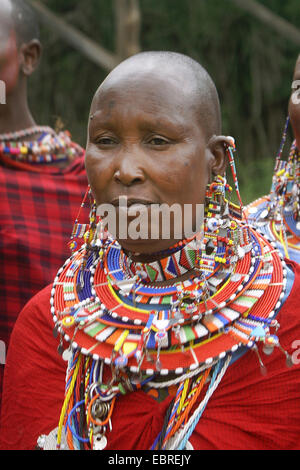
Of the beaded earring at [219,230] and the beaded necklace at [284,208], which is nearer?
the beaded earring at [219,230]

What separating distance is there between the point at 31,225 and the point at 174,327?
1.62 meters

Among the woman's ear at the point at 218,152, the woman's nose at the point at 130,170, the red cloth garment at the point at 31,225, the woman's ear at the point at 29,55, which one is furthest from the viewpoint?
the woman's ear at the point at 29,55

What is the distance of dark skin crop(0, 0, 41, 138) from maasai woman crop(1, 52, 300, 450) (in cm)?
161

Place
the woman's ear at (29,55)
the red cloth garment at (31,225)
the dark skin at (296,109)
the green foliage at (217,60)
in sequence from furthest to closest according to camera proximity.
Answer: the green foliage at (217,60), the woman's ear at (29,55), the red cloth garment at (31,225), the dark skin at (296,109)

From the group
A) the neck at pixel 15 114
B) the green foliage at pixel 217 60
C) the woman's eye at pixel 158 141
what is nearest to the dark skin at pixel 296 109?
the woman's eye at pixel 158 141

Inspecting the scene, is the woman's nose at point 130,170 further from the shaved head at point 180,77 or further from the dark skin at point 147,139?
the shaved head at point 180,77

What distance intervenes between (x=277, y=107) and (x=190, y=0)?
2015 millimetres

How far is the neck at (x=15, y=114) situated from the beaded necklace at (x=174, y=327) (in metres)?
1.62

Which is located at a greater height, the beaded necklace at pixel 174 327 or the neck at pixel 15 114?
the neck at pixel 15 114

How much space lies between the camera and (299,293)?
1.85 m

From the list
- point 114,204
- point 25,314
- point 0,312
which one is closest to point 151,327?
point 114,204

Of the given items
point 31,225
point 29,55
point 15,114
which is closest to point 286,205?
point 31,225

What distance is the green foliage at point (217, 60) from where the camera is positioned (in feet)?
29.8

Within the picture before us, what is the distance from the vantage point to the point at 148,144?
5.55 feet
